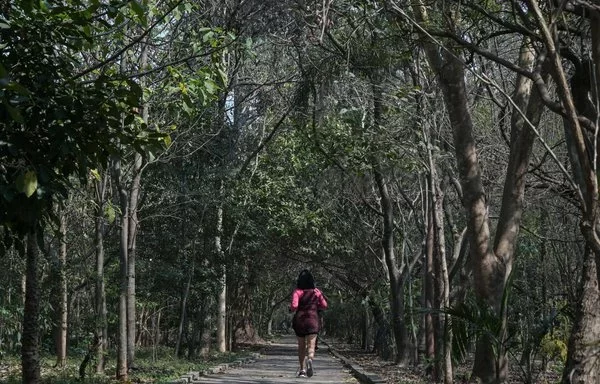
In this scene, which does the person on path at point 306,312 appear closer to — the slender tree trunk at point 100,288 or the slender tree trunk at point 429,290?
the slender tree trunk at point 429,290

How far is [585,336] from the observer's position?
30.1 feet

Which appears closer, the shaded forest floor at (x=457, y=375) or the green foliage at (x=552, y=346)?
the green foliage at (x=552, y=346)

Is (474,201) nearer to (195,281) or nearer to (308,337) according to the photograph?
(308,337)

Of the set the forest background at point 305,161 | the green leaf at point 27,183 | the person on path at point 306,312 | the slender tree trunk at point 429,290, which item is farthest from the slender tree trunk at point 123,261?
the green leaf at point 27,183

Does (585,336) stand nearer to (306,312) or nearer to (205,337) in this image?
(306,312)

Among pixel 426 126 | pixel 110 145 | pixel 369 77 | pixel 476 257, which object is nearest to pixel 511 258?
pixel 476 257

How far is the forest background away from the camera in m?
6.66

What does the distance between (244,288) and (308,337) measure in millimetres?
24564

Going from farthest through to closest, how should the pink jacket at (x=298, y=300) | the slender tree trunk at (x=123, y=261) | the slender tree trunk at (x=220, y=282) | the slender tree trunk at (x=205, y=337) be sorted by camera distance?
1. the slender tree trunk at (x=205, y=337)
2. the slender tree trunk at (x=220, y=282)
3. the pink jacket at (x=298, y=300)
4. the slender tree trunk at (x=123, y=261)

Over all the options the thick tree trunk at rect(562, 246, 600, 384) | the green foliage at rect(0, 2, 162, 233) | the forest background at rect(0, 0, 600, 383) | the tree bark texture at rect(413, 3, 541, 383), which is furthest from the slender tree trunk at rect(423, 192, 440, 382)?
the green foliage at rect(0, 2, 162, 233)

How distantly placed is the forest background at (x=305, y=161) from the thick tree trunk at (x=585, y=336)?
25 millimetres

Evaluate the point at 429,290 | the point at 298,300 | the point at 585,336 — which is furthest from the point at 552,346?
the point at 429,290

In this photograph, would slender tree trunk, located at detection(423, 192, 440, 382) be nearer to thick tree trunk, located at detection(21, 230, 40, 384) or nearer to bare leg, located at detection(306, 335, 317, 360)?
bare leg, located at detection(306, 335, 317, 360)

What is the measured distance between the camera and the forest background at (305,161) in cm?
666
